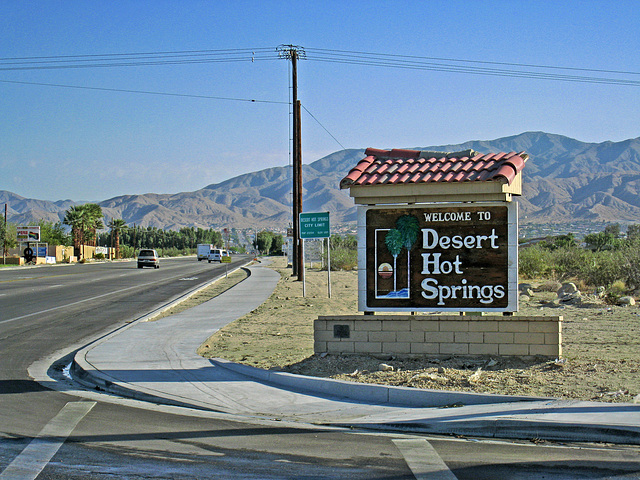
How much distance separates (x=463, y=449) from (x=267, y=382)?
4.00 meters

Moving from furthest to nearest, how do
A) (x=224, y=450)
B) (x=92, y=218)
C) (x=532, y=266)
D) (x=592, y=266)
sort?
(x=92, y=218), (x=532, y=266), (x=592, y=266), (x=224, y=450)

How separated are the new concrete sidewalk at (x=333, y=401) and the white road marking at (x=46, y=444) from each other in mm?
1098

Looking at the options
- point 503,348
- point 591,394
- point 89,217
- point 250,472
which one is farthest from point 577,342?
point 89,217

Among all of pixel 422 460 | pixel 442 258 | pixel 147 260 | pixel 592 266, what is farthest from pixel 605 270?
pixel 147 260

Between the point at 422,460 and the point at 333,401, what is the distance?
272 centimetres

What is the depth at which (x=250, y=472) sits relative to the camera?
5.87m

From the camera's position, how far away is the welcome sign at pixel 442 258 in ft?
34.9

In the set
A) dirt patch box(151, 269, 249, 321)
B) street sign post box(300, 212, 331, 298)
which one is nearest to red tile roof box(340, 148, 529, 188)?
dirt patch box(151, 269, 249, 321)

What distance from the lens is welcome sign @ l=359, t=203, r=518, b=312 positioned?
10641 millimetres

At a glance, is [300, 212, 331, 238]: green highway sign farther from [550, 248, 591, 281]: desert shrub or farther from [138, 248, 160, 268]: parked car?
[138, 248, 160, 268]: parked car

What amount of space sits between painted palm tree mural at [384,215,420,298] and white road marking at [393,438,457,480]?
4.13 m

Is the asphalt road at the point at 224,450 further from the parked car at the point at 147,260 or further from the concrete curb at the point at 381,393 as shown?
the parked car at the point at 147,260

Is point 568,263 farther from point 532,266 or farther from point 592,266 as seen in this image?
point 592,266

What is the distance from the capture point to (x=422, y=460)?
6223 millimetres
